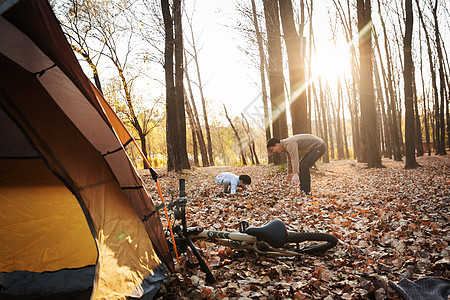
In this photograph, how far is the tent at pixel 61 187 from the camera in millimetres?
2084

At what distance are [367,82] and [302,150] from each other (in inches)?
320

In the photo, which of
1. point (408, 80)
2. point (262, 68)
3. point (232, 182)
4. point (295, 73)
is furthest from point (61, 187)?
point (262, 68)

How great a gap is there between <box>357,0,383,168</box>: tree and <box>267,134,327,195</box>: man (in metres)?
7.25

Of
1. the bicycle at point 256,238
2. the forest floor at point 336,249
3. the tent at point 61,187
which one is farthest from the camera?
the bicycle at point 256,238

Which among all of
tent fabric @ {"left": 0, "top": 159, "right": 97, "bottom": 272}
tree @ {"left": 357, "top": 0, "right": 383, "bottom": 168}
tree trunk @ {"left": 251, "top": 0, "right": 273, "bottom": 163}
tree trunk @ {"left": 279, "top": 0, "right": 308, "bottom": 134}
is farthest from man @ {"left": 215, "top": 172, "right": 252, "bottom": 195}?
tree @ {"left": 357, "top": 0, "right": 383, "bottom": 168}

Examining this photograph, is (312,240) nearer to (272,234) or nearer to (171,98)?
(272,234)

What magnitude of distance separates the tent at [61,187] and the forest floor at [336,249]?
1.90ft

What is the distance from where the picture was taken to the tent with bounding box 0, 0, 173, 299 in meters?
2.08

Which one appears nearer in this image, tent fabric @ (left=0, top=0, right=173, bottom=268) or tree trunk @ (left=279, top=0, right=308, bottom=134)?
tent fabric @ (left=0, top=0, right=173, bottom=268)

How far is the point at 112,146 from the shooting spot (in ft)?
7.99

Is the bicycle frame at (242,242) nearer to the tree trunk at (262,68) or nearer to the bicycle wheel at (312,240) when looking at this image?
the bicycle wheel at (312,240)

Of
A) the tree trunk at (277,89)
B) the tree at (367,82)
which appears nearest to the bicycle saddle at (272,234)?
the tree trunk at (277,89)

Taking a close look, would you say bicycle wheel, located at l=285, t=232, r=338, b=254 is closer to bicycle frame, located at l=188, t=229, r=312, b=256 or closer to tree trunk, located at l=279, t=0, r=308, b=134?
bicycle frame, located at l=188, t=229, r=312, b=256

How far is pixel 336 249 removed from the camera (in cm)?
326
